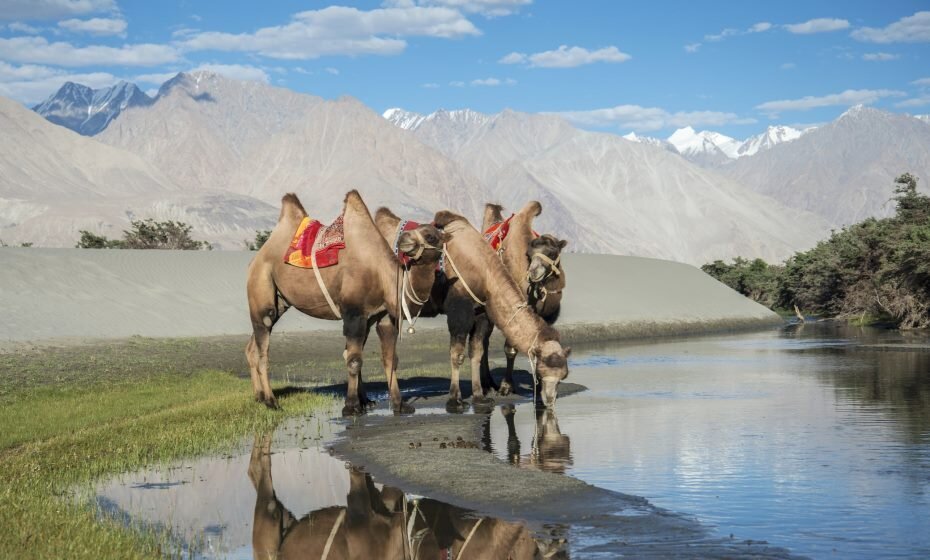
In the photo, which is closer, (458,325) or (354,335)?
(354,335)

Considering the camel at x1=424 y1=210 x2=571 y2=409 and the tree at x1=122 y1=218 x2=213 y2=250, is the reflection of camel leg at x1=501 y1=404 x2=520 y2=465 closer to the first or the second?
the camel at x1=424 y1=210 x2=571 y2=409

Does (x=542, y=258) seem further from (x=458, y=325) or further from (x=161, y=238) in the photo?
(x=161, y=238)

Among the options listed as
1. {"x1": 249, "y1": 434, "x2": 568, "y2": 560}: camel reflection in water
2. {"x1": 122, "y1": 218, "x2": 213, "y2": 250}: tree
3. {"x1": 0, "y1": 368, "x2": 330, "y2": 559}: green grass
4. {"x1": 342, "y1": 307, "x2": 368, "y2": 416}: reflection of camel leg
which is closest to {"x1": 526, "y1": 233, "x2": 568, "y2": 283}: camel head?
{"x1": 342, "y1": 307, "x2": 368, "y2": 416}: reflection of camel leg

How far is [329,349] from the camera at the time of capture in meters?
→ 41.0

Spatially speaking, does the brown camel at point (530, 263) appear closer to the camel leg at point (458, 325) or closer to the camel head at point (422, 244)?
the camel leg at point (458, 325)

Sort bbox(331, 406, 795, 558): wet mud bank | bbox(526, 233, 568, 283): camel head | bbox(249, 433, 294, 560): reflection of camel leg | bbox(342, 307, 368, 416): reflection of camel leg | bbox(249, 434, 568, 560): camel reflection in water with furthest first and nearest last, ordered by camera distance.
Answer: bbox(526, 233, 568, 283): camel head
bbox(342, 307, 368, 416): reflection of camel leg
bbox(249, 433, 294, 560): reflection of camel leg
bbox(249, 434, 568, 560): camel reflection in water
bbox(331, 406, 795, 558): wet mud bank

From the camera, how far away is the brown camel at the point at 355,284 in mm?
19531

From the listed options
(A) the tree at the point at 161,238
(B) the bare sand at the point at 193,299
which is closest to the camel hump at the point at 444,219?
(B) the bare sand at the point at 193,299

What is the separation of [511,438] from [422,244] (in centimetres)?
414

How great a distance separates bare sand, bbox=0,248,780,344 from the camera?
142 feet

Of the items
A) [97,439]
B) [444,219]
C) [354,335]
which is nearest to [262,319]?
[354,335]

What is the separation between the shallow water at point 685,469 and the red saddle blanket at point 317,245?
9.54ft

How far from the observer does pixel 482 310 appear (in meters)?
20.7

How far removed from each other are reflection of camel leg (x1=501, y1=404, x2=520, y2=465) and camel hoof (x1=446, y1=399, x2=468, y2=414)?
0.77m
